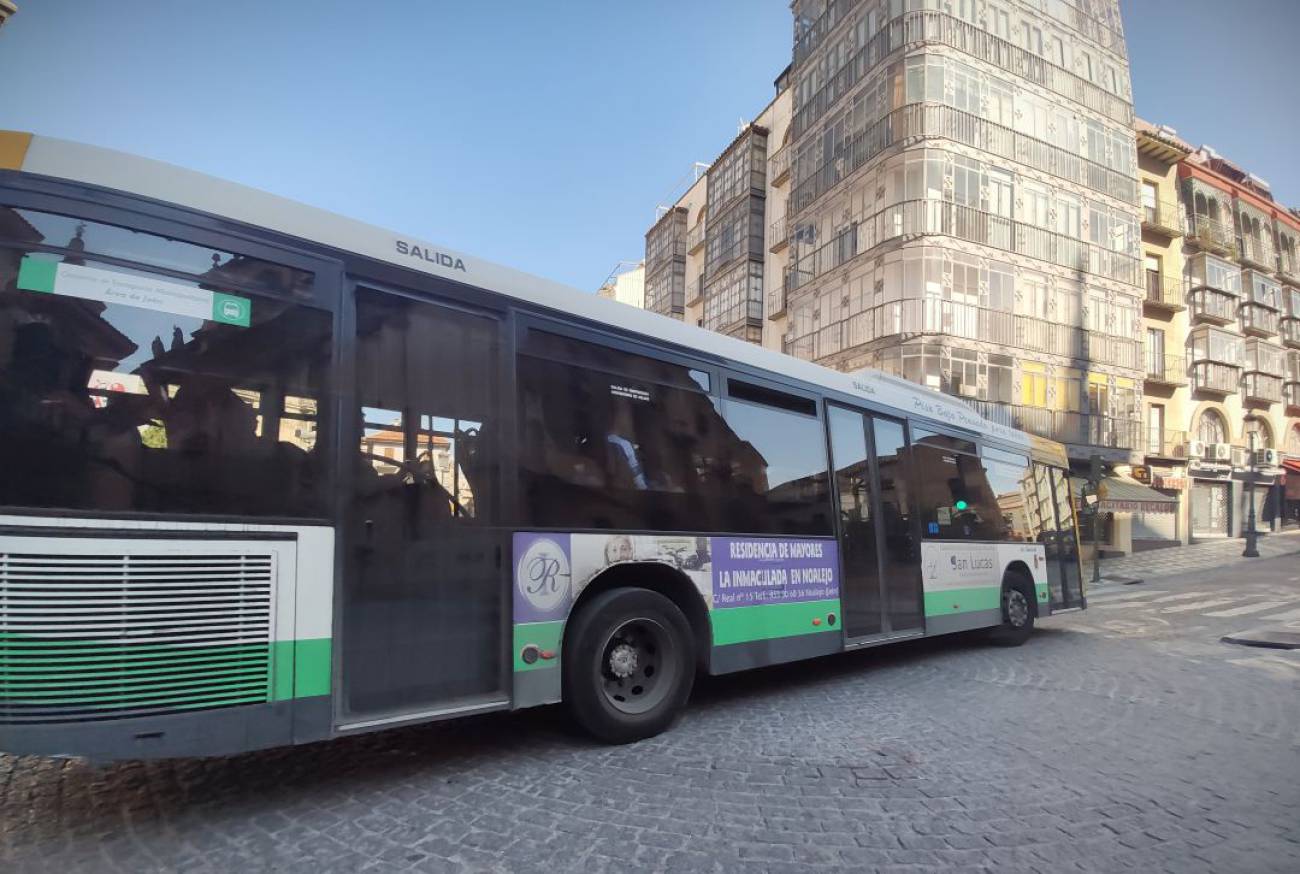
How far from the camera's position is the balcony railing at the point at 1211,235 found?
30703 mm

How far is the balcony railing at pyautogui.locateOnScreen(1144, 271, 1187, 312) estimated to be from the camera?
29562 millimetres

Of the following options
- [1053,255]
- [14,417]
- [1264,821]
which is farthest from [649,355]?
[1053,255]

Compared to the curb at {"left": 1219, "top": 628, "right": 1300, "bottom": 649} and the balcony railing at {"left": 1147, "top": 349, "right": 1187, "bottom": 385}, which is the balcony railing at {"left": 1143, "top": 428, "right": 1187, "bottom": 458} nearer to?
the balcony railing at {"left": 1147, "top": 349, "right": 1187, "bottom": 385}

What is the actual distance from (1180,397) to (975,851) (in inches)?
1346

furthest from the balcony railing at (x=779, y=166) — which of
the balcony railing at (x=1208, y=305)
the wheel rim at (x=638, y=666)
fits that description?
the wheel rim at (x=638, y=666)

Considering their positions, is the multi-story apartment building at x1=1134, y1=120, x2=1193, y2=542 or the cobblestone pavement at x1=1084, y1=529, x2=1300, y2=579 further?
the multi-story apartment building at x1=1134, y1=120, x2=1193, y2=542

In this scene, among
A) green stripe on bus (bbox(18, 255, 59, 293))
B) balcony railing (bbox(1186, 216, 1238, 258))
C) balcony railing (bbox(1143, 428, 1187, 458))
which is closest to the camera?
green stripe on bus (bbox(18, 255, 59, 293))

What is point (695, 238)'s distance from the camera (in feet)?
132

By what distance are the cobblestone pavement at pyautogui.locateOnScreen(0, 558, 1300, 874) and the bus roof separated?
2.88 m

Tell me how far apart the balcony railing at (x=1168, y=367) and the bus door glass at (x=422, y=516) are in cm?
3321

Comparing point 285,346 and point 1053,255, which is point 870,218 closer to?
point 1053,255

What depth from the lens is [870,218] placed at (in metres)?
23.0

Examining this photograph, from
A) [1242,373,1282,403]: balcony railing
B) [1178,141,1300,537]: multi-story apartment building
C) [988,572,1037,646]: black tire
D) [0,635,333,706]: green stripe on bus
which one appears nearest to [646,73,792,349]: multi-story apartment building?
[1178,141,1300,537]: multi-story apartment building

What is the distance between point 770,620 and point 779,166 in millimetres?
29278
